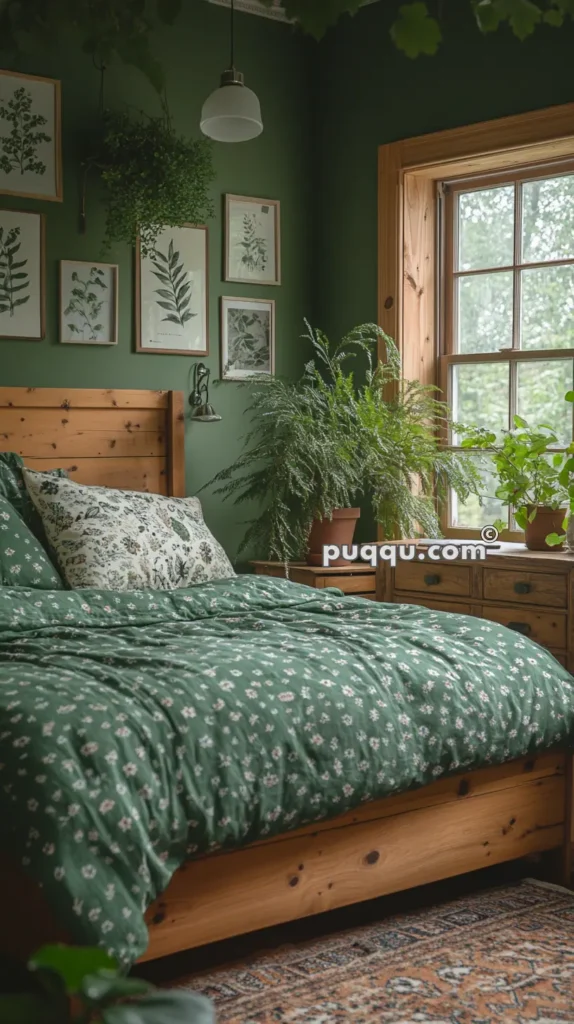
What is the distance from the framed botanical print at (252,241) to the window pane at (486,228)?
0.74 meters

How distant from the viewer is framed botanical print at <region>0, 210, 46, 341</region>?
13.2 feet

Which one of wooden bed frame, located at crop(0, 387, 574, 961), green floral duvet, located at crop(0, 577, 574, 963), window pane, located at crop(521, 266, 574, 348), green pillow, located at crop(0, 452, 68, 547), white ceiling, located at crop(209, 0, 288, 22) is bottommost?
wooden bed frame, located at crop(0, 387, 574, 961)

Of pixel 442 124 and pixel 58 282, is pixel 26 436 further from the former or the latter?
pixel 442 124

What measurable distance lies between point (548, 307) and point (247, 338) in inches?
46.4

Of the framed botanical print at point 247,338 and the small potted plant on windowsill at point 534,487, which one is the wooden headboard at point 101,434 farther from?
the small potted plant on windowsill at point 534,487

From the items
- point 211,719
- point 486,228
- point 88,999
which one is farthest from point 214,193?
point 88,999

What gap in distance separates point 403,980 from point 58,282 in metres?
2.66

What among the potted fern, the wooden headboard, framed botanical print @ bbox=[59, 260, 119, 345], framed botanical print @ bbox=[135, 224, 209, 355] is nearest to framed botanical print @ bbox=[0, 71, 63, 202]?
framed botanical print @ bbox=[59, 260, 119, 345]

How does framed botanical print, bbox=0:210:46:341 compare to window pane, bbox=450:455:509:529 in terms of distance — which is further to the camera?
window pane, bbox=450:455:509:529

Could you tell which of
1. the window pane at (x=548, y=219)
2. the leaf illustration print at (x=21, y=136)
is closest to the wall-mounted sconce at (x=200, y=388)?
the leaf illustration print at (x=21, y=136)

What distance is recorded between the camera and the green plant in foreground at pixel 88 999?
52 cm

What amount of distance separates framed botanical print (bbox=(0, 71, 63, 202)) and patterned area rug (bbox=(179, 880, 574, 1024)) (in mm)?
2658

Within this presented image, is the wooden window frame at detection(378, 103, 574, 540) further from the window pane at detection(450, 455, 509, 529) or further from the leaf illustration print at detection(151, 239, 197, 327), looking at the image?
the leaf illustration print at detection(151, 239, 197, 327)

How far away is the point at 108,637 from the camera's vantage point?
282 centimetres
